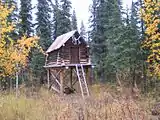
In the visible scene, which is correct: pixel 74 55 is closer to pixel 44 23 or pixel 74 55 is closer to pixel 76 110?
pixel 44 23

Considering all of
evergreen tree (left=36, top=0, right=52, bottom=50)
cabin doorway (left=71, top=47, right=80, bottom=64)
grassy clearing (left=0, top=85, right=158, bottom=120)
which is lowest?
grassy clearing (left=0, top=85, right=158, bottom=120)

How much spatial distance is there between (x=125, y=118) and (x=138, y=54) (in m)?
22.4

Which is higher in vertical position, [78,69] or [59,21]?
[59,21]

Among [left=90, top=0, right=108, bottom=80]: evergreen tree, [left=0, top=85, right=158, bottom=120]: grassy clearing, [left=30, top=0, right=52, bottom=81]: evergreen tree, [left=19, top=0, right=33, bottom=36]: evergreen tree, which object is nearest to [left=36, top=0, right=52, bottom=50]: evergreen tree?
[left=30, top=0, right=52, bottom=81]: evergreen tree

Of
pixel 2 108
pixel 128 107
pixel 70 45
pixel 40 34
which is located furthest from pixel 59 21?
pixel 128 107

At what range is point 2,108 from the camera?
7.85m

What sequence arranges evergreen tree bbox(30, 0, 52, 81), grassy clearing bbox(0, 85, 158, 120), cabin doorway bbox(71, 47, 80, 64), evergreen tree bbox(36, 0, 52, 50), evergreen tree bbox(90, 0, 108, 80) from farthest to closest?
evergreen tree bbox(36, 0, 52, 50) → evergreen tree bbox(90, 0, 108, 80) → evergreen tree bbox(30, 0, 52, 81) → cabin doorway bbox(71, 47, 80, 64) → grassy clearing bbox(0, 85, 158, 120)

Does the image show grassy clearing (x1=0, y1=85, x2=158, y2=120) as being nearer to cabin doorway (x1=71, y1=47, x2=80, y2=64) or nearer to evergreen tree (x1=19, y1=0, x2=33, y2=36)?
cabin doorway (x1=71, y1=47, x2=80, y2=64)

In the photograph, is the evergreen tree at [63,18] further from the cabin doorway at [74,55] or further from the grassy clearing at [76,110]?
the grassy clearing at [76,110]

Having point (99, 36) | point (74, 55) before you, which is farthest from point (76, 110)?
point (99, 36)

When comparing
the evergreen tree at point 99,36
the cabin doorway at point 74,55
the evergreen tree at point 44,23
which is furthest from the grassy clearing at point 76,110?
the evergreen tree at point 44,23

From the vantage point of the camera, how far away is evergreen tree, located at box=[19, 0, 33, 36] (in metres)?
41.4

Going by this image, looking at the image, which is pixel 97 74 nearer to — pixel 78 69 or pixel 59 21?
pixel 59 21

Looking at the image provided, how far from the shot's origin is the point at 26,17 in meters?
41.8
